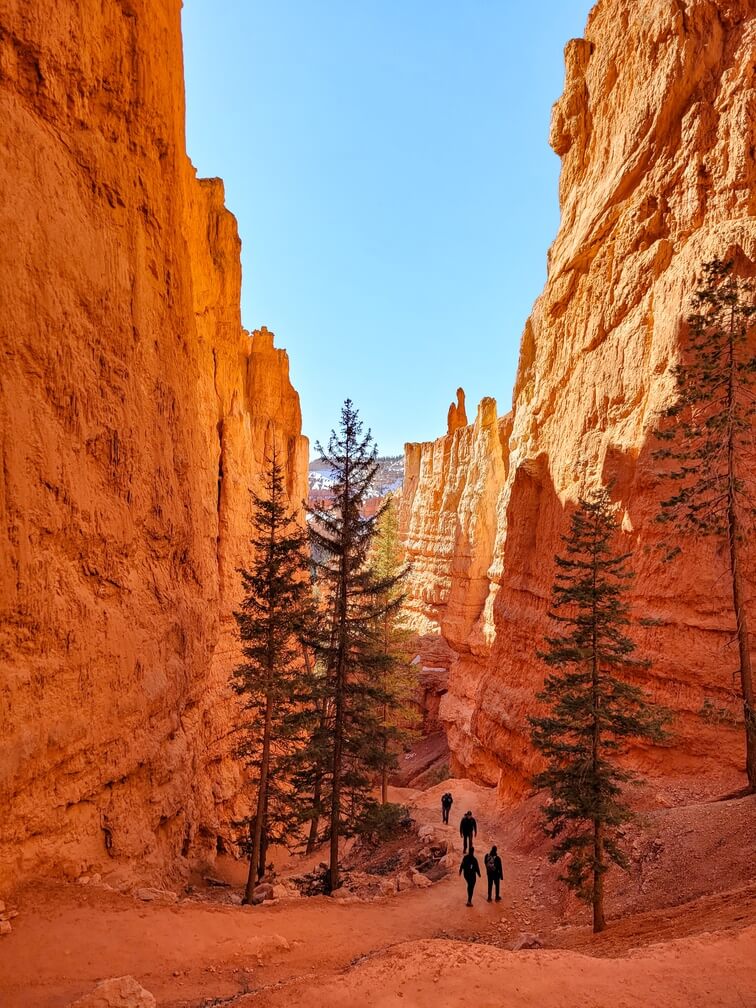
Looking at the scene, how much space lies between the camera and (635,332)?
1689 cm

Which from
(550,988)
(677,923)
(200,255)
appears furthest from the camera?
(200,255)

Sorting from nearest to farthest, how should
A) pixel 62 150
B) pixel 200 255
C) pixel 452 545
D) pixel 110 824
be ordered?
pixel 62 150 < pixel 110 824 < pixel 200 255 < pixel 452 545

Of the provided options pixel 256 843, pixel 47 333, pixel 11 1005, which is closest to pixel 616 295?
pixel 47 333

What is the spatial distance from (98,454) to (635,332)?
15.5 metres

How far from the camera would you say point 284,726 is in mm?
14812

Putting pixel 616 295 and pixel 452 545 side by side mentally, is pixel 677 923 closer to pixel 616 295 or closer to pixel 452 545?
pixel 616 295

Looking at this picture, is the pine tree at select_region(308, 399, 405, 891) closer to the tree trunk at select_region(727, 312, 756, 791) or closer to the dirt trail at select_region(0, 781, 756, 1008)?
the dirt trail at select_region(0, 781, 756, 1008)

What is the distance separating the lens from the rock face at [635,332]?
14.4m

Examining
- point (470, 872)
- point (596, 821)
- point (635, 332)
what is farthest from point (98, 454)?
point (635, 332)

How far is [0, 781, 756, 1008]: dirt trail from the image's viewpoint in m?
6.74

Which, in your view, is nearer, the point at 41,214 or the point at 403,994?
the point at 403,994

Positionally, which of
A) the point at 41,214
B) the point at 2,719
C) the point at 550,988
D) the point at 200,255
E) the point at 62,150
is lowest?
the point at 550,988

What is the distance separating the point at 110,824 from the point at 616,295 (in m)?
20.4

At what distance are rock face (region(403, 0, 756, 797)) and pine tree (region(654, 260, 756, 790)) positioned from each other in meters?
0.72
